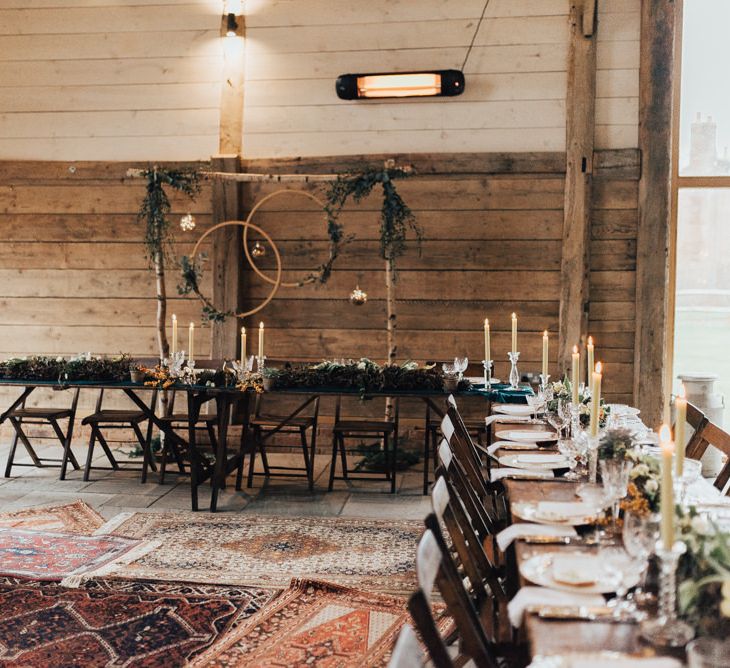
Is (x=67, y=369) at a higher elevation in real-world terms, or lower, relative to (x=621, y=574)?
higher

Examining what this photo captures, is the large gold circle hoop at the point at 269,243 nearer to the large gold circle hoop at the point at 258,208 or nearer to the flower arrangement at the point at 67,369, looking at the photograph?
the large gold circle hoop at the point at 258,208

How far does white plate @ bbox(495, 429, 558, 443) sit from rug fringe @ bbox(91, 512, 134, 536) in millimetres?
2497

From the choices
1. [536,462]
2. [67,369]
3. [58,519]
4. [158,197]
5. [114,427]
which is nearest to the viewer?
[536,462]

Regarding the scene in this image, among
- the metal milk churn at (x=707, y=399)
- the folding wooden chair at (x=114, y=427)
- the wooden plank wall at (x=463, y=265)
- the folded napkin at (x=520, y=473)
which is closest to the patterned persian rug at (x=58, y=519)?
the folding wooden chair at (x=114, y=427)

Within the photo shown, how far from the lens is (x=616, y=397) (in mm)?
6980

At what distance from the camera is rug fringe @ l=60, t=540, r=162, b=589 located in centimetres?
413

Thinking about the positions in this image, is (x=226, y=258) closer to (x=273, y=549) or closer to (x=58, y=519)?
(x=58, y=519)

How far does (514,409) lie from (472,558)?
2.28m

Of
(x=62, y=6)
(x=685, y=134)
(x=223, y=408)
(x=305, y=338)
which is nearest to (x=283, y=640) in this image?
(x=223, y=408)

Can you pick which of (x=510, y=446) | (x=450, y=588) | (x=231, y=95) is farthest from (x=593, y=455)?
(x=231, y=95)

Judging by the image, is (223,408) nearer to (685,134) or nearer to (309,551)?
(309,551)

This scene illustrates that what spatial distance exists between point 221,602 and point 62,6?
6053mm

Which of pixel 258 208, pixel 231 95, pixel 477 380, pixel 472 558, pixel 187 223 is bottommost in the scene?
pixel 472 558

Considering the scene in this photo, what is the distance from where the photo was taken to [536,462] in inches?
139
